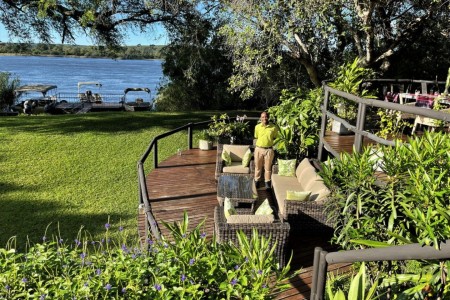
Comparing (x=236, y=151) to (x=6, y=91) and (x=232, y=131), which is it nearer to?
(x=232, y=131)

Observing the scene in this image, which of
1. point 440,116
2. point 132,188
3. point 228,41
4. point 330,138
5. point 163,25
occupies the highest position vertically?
point 163,25

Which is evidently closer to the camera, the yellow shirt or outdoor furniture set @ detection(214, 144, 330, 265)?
outdoor furniture set @ detection(214, 144, 330, 265)

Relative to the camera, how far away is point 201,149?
11.2 meters

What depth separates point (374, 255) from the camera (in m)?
2.01

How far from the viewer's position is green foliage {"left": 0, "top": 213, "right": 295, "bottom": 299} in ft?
8.41

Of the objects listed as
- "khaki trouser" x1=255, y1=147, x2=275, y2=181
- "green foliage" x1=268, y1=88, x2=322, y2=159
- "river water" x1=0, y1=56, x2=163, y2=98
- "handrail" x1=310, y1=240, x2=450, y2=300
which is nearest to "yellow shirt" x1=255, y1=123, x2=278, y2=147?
"khaki trouser" x1=255, y1=147, x2=275, y2=181

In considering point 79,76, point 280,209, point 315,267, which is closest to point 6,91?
point 280,209

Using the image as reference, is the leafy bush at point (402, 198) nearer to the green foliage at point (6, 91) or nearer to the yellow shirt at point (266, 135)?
the yellow shirt at point (266, 135)

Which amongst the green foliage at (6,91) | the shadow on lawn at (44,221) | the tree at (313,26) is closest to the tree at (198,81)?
the tree at (313,26)

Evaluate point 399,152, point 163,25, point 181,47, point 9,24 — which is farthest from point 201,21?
point 399,152

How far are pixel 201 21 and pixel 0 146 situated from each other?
9.00m

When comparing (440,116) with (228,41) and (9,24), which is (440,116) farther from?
(9,24)

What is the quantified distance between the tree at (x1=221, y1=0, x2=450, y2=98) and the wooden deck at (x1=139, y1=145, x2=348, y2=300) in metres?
3.86

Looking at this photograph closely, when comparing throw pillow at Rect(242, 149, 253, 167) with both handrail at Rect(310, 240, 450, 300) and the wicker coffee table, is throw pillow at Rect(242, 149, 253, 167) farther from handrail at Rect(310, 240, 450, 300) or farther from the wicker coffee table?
handrail at Rect(310, 240, 450, 300)
